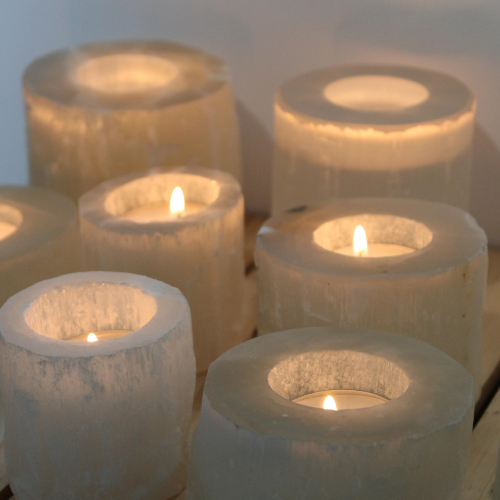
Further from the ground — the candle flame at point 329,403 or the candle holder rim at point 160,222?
the candle holder rim at point 160,222

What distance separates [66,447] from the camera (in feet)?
1.99

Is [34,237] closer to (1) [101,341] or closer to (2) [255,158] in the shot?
(1) [101,341]

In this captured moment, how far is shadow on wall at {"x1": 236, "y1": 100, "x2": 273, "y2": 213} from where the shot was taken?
1.18 metres

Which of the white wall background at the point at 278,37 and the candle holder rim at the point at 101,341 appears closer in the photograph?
the candle holder rim at the point at 101,341

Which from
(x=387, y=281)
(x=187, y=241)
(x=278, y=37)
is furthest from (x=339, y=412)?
(x=278, y=37)

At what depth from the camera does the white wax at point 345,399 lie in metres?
0.61

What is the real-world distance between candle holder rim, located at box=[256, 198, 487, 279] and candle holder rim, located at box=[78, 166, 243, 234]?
6cm

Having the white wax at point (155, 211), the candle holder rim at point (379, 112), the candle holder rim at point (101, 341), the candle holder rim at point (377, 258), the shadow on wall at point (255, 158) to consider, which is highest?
the candle holder rim at point (379, 112)

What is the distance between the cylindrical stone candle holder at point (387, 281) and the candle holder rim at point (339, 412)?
2.8 inches

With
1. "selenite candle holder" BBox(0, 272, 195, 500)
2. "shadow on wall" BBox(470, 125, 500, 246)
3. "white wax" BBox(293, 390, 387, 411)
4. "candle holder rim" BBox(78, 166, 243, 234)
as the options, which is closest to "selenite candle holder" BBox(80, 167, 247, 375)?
"candle holder rim" BBox(78, 166, 243, 234)

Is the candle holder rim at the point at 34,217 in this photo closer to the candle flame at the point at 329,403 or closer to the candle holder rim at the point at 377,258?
the candle holder rim at the point at 377,258

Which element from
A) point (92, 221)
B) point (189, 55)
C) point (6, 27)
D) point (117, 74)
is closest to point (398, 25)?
point (189, 55)

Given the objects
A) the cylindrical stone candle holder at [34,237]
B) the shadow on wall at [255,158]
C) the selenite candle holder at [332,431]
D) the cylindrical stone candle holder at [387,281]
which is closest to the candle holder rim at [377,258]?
the cylindrical stone candle holder at [387,281]

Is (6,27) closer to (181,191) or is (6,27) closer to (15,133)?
A: (15,133)
